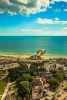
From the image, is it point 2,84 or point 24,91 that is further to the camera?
point 2,84

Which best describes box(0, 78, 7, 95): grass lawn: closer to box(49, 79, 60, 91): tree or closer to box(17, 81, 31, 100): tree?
box(17, 81, 31, 100): tree

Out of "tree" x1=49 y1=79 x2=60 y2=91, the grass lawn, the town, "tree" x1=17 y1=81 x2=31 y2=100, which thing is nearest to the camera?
the town

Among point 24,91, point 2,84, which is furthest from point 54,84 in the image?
point 2,84

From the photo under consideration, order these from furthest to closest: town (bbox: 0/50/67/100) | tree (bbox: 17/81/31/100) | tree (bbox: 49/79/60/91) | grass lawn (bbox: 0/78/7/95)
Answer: grass lawn (bbox: 0/78/7/95)
tree (bbox: 49/79/60/91)
tree (bbox: 17/81/31/100)
town (bbox: 0/50/67/100)

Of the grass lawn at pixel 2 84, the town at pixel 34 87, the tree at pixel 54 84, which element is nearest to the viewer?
the town at pixel 34 87

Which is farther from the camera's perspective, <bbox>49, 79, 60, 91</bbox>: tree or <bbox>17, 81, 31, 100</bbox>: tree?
<bbox>49, 79, 60, 91</bbox>: tree

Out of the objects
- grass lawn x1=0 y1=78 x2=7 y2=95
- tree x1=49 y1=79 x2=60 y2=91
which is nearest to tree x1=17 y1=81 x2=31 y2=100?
grass lawn x1=0 y1=78 x2=7 y2=95

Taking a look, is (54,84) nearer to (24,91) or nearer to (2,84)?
(24,91)

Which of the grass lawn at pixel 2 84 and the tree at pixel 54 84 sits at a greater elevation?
the tree at pixel 54 84

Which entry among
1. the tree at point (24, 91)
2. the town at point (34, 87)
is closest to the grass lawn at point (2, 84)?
the town at point (34, 87)

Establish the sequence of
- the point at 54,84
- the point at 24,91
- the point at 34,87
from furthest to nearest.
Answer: the point at 54,84 < the point at 34,87 < the point at 24,91

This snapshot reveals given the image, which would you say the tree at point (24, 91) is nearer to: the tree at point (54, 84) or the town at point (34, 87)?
the town at point (34, 87)
